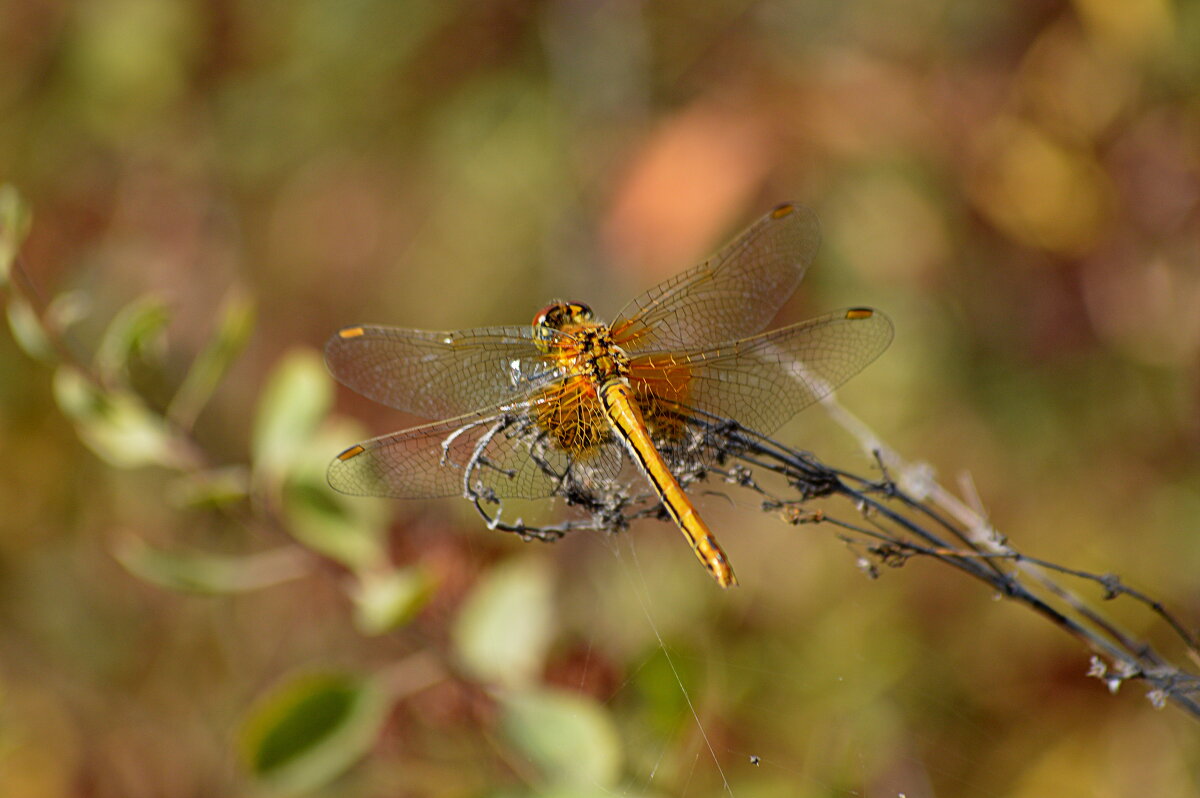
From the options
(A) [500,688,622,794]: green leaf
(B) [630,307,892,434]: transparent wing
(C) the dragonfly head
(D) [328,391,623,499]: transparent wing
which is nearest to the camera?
(A) [500,688,622,794]: green leaf

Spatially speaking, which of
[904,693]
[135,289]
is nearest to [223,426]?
[135,289]

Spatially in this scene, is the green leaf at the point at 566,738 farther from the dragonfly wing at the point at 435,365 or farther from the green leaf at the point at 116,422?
the green leaf at the point at 116,422

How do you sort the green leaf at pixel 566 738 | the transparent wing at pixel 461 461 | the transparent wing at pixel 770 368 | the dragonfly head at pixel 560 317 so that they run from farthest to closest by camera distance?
the dragonfly head at pixel 560 317 < the transparent wing at pixel 770 368 < the transparent wing at pixel 461 461 < the green leaf at pixel 566 738

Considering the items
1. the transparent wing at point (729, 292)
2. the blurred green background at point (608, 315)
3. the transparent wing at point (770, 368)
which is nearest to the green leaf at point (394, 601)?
the blurred green background at point (608, 315)

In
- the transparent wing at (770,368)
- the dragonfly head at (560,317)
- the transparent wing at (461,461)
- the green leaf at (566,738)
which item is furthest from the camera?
the dragonfly head at (560,317)

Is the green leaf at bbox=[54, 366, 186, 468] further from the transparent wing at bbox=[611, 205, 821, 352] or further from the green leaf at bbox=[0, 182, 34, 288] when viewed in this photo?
the transparent wing at bbox=[611, 205, 821, 352]

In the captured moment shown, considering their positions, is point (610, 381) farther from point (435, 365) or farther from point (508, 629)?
point (508, 629)

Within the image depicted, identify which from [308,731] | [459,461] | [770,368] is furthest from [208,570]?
[770,368]

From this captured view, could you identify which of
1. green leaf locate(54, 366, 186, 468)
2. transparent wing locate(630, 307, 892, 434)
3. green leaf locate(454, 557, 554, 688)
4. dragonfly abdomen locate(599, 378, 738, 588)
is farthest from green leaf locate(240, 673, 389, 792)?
transparent wing locate(630, 307, 892, 434)
